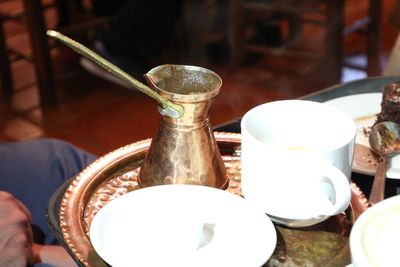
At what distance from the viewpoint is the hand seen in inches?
31.0

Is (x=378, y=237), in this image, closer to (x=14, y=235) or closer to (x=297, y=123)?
(x=297, y=123)

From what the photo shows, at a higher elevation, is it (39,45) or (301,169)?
(301,169)

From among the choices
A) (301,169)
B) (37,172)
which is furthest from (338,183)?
(37,172)

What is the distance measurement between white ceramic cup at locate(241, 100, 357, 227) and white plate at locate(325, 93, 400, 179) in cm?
13

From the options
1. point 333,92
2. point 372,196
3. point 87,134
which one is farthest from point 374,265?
point 87,134

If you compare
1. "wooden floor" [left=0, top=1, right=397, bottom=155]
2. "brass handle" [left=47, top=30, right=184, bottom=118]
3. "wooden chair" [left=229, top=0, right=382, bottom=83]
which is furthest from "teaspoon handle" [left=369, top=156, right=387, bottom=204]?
"wooden chair" [left=229, top=0, right=382, bottom=83]

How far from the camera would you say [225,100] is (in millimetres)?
2326

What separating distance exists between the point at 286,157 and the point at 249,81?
1.95 meters

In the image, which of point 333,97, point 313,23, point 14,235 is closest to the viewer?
point 14,235

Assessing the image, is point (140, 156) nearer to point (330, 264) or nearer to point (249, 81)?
point (330, 264)

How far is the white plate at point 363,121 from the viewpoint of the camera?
0.76 metres

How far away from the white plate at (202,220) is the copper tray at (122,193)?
0.09ft

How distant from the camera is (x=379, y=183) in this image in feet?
2.33

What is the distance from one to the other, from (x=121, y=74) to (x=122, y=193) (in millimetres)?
170
